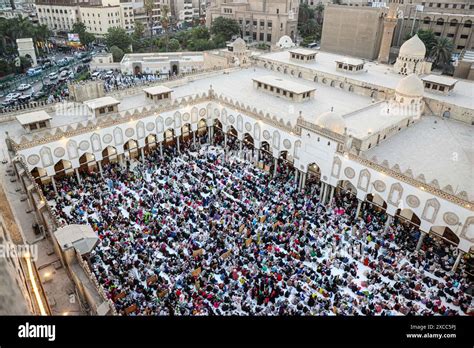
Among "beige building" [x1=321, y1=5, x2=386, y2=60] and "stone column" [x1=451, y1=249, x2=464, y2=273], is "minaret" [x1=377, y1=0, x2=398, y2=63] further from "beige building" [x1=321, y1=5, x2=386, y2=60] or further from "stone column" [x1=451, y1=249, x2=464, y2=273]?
"stone column" [x1=451, y1=249, x2=464, y2=273]

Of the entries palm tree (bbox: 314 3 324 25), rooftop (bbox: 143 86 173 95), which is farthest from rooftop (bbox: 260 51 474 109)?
palm tree (bbox: 314 3 324 25)

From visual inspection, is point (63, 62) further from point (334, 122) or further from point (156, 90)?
point (334, 122)

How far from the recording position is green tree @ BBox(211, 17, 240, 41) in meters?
76.1

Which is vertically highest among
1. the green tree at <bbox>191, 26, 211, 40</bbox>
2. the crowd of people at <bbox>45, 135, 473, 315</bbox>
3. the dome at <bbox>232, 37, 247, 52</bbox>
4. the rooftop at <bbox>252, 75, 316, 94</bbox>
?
the dome at <bbox>232, 37, 247, 52</bbox>

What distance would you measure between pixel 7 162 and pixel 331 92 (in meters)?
29.9

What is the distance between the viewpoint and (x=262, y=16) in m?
80.0

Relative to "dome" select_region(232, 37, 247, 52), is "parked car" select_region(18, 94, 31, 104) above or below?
below

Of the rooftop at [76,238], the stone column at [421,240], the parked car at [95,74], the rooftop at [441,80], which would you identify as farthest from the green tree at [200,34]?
the rooftop at [76,238]

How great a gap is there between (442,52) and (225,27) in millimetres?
41183

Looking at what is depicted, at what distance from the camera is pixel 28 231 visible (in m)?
17.0

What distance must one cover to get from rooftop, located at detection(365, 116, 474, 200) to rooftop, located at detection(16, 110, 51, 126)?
24.9m

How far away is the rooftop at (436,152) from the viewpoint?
926 inches

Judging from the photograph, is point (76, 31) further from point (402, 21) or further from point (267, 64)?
point (402, 21)
